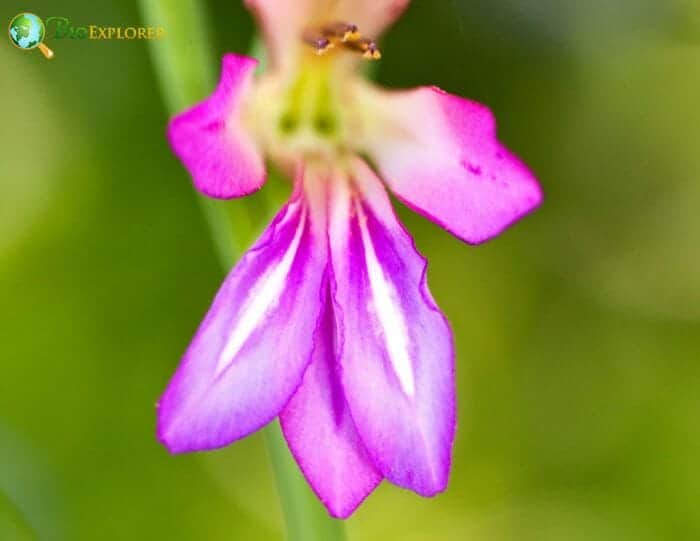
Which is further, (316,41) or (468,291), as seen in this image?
(468,291)

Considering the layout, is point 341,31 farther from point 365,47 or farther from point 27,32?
point 27,32

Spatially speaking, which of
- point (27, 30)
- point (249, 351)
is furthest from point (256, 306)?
point (27, 30)

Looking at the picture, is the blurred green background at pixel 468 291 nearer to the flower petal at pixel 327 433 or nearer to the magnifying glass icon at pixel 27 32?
the magnifying glass icon at pixel 27 32

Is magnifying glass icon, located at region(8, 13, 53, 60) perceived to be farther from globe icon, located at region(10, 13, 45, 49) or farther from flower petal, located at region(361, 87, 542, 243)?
flower petal, located at region(361, 87, 542, 243)

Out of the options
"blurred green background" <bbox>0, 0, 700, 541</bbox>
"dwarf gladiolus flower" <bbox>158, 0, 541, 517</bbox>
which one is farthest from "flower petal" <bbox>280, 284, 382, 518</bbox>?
"blurred green background" <bbox>0, 0, 700, 541</bbox>

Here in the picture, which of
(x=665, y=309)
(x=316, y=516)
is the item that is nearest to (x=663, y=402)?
(x=665, y=309)

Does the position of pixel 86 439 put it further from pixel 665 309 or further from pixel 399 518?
pixel 665 309

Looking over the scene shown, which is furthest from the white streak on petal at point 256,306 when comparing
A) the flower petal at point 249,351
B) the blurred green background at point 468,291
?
the blurred green background at point 468,291
